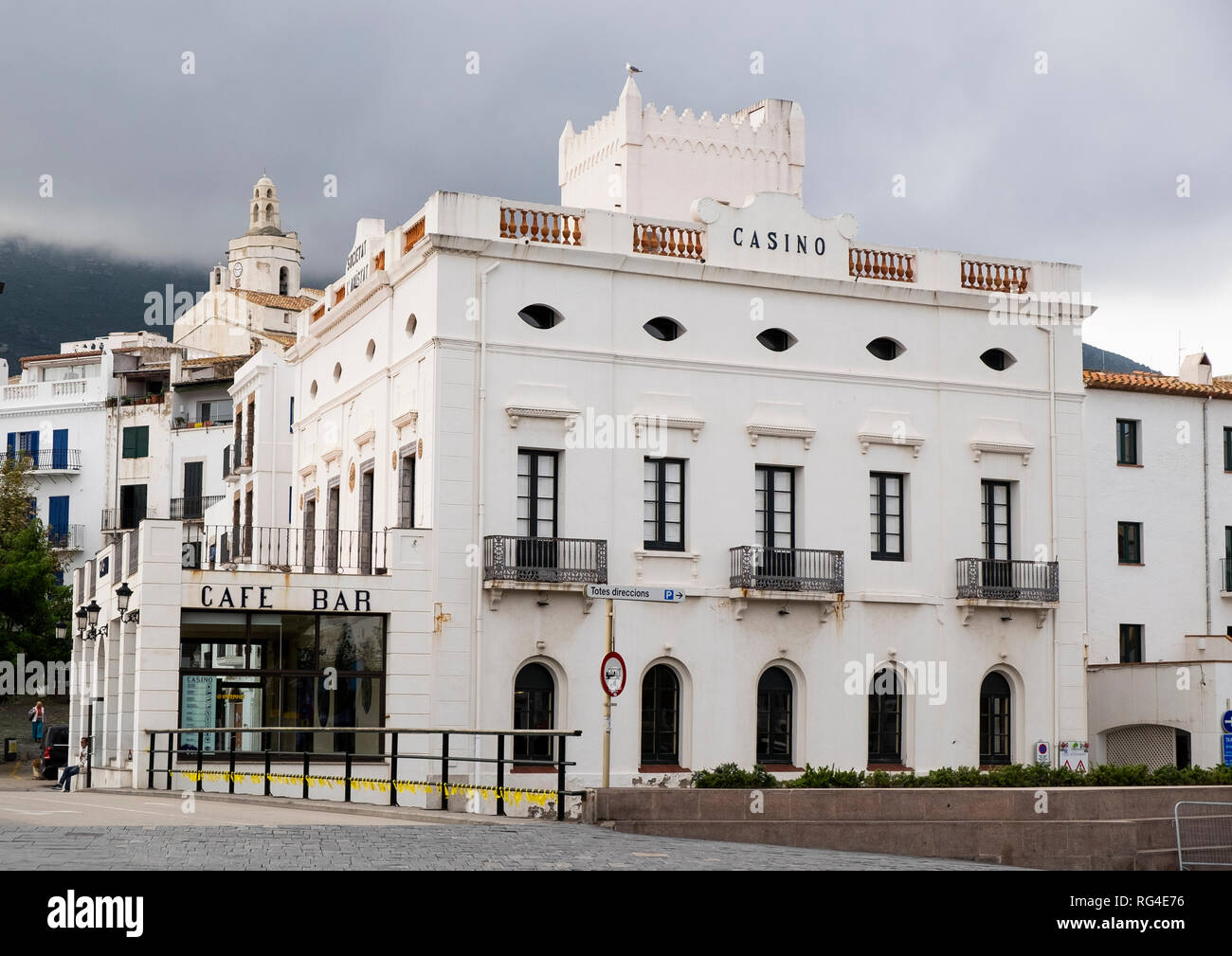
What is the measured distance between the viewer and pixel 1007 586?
36.2 metres

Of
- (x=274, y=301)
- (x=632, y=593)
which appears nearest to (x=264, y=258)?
(x=274, y=301)

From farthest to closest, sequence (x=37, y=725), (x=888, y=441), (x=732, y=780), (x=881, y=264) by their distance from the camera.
Answer: 1. (x=37, y=725)
2. (x=881, y=264)
3. (x=888, y=441)
4. (x=732, y=780)

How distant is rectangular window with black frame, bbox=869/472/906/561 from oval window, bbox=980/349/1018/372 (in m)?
3.35

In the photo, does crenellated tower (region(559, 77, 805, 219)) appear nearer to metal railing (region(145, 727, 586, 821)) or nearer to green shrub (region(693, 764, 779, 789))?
metal railing (region(145, 727, 586, 821))

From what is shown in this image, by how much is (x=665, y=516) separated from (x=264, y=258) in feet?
332

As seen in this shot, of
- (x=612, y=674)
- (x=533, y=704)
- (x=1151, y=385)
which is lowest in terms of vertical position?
(x=533, y=704)

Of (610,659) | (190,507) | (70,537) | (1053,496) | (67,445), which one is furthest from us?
(67,445)

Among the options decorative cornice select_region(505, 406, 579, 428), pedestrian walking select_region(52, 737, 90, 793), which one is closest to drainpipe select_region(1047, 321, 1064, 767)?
decorative cornice select_region(505, 406, 579, 428)

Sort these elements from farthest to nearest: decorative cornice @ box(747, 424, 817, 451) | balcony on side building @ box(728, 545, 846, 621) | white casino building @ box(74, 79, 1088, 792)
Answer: decorative cornice @ box(747, 424, 817, 451) < balcony on side building @ box(728, 545, 846, 621) < white casino building @ box(74, 79, 1088, 792)

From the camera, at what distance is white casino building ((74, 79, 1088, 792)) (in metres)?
31.8

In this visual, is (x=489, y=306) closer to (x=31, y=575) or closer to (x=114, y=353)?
(x=31, y=575)

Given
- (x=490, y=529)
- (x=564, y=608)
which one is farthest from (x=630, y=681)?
(x=490, y=529)

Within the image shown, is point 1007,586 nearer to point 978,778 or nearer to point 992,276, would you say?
point 992,276

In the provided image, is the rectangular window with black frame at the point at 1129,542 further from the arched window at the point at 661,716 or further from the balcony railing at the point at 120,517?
the balcony railing at the point at 120,517
